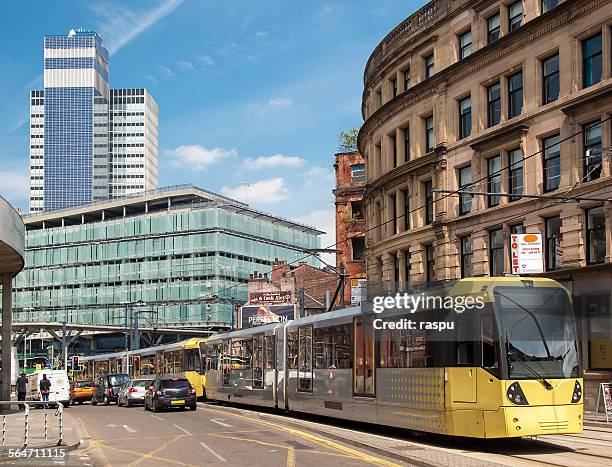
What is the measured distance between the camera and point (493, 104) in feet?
119

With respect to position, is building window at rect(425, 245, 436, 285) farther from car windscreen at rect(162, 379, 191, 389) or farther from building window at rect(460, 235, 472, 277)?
car windscreen at rect(162, 379, 191, 389)

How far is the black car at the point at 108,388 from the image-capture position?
1986 inches

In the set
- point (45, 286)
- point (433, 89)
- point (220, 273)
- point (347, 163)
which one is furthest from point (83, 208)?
point (433, 89)

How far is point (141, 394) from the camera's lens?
43.7 meters

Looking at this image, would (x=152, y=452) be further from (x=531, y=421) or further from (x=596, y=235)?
(x=596, y=235)

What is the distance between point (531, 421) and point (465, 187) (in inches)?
860

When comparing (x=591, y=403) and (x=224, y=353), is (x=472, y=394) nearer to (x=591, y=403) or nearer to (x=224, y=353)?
(x=591, y=403)

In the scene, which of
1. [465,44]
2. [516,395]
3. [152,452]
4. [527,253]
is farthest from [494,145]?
[152,452]

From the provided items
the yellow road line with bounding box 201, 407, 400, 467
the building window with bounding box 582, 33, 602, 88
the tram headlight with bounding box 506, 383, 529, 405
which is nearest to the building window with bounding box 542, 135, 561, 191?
the building window with bounding box 582, 33, 602, 88

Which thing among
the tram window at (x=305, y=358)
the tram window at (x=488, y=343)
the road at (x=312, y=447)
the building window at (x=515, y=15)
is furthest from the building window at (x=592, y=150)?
the tram window at (x=488, y=343)

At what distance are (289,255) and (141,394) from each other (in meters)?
77.1

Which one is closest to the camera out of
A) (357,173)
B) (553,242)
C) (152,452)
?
(152,452)

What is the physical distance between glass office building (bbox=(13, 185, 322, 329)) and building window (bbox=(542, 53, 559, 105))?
7072 centimetres

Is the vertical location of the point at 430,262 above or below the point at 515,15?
below
